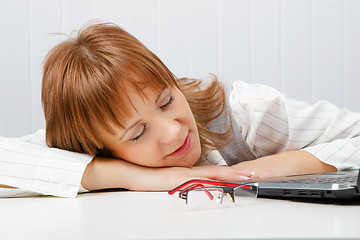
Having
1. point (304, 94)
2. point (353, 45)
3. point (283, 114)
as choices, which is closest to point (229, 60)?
point (304, 94)

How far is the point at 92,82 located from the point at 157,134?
0.17 m

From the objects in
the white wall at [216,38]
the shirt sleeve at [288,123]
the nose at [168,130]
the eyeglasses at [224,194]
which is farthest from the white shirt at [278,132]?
the white wall at [216,38]

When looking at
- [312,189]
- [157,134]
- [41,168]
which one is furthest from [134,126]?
[312,189]

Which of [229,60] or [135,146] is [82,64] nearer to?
[135,146]

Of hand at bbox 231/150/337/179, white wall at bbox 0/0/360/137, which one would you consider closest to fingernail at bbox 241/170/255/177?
hand at bbox 231/150/337/179

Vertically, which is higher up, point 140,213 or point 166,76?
point 166,76

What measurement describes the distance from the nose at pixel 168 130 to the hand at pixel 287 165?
162 millimetres

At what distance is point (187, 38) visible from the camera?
1.69 metres

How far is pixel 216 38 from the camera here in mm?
1689

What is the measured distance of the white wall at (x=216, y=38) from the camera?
66.6 inches

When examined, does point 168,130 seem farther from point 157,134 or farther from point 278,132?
point 278,132

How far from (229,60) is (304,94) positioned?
34 cm

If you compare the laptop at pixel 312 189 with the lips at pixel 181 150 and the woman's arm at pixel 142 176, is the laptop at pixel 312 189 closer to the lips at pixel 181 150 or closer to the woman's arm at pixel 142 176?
the woman's arm at pixel 142 176

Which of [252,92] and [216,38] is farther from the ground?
[216,38]
